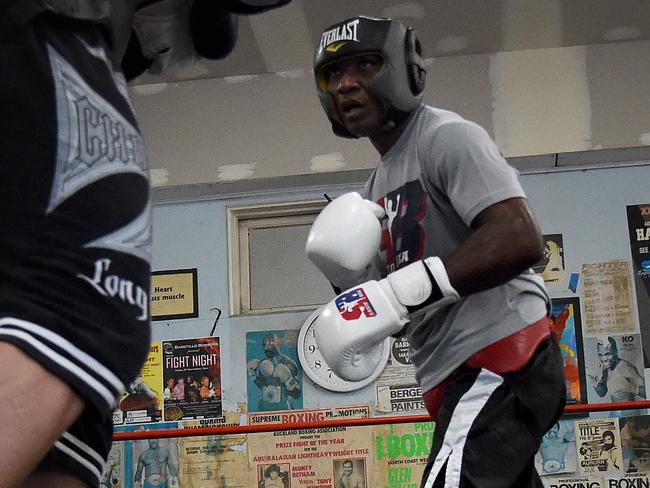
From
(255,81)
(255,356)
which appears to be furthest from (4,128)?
(255,81)

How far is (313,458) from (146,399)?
0.76 m

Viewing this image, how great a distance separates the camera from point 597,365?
3.62 meters

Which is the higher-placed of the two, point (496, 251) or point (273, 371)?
point (273, 371)

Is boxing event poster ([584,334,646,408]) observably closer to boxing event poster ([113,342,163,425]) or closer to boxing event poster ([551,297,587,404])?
boxing event poster ([551,297,587,404])

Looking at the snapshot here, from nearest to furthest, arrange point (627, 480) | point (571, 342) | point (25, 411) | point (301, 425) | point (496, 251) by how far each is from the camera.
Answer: point (25, 411), point (496, 251), point (301, 425), point (627, 480), point (571, 342)

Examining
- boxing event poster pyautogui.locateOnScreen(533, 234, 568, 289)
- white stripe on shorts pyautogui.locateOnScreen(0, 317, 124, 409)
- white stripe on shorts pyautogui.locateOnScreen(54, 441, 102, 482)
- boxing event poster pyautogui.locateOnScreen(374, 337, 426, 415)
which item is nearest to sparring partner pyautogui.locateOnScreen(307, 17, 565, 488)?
white stripe on shorts pyautogui.locateOnScreen(54, 441, 102, 482)

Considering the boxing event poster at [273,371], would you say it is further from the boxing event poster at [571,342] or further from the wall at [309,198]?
the boxing event poster at [571,342]

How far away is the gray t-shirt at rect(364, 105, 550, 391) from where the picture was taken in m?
1.24

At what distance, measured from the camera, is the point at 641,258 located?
371cm

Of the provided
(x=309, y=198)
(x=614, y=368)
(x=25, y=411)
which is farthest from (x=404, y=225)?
(x=309, y=198)

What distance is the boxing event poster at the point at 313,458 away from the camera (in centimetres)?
365

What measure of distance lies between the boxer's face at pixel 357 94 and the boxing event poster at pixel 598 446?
2.43 metres

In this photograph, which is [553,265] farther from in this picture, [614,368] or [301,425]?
[301,425]

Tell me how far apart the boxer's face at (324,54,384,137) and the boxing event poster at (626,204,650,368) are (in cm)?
249
